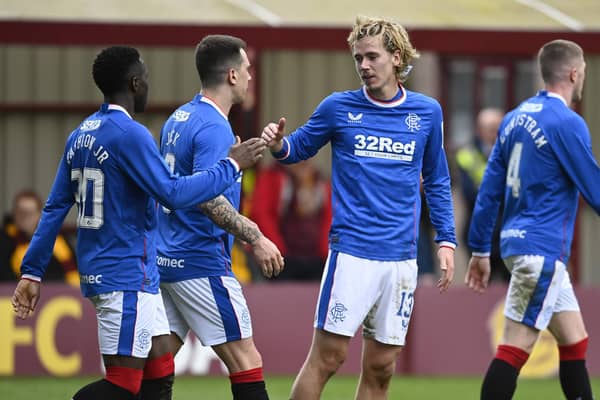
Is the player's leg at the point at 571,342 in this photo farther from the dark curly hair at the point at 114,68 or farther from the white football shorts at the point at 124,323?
the dark curly hair at the point at 114,68

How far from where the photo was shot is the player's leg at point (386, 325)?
673 cm

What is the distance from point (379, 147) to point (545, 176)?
1.07 m

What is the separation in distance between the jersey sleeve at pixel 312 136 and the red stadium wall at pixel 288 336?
15.2 ft

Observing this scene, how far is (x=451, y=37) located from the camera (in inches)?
476

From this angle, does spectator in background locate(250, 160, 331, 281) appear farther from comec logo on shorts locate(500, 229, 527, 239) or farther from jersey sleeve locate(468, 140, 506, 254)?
comec logo on shorts locate(500, 229, 527, 239)

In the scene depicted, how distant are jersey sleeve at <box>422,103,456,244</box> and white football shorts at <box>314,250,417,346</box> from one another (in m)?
0.34

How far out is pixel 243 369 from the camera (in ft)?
21.9

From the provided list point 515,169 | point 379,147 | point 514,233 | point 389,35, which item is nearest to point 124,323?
point 379,147

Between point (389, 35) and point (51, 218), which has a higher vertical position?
point (389, 35)

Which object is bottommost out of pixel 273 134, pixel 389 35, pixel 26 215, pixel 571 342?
pixel 26 215

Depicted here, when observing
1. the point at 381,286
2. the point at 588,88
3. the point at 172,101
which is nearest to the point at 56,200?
the point at 381,286

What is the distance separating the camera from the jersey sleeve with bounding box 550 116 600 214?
7.11 meters

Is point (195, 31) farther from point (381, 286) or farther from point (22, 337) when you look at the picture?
point (381, 286)

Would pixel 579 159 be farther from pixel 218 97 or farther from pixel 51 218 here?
pixel 51 218
